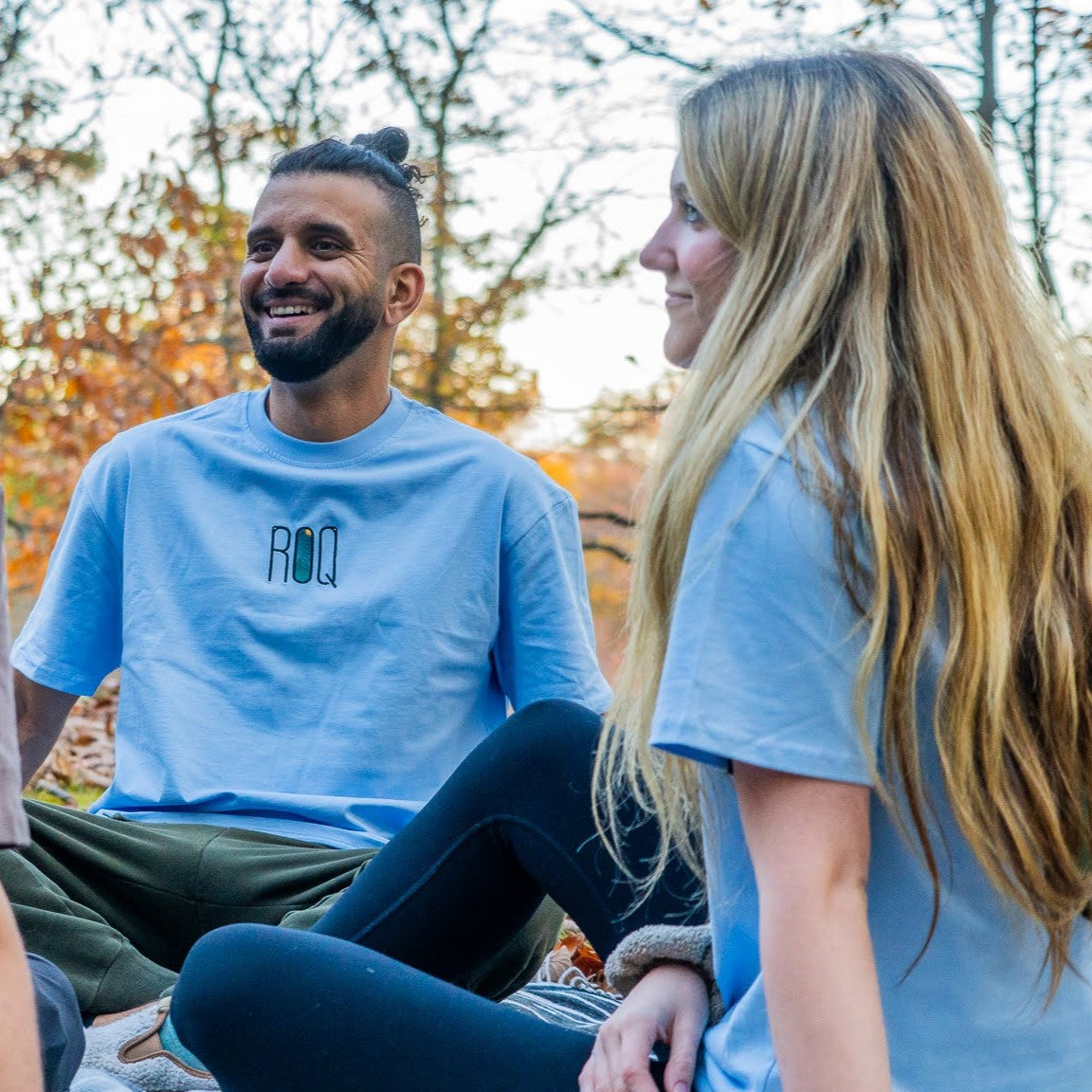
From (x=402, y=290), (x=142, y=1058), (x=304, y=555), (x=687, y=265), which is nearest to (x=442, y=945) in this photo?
(x=142, y=1058)

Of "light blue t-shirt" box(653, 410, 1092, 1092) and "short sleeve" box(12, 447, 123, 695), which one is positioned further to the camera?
"short sleeve" box(12, 447, 123, 695)

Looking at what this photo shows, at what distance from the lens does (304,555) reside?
9.23 feet

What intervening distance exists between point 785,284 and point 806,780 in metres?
0.49

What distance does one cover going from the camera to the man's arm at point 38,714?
9.30 ft

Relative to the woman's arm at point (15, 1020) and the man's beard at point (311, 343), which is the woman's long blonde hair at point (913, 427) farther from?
the man's beard at point (311, 343)

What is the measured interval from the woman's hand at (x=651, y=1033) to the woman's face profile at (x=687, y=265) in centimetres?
71

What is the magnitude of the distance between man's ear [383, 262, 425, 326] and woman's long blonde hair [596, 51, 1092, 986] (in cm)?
182

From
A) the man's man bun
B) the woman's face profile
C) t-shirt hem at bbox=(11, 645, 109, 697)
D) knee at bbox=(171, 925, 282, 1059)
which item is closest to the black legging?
knee at bbox=(171, 925, 282, 1059)

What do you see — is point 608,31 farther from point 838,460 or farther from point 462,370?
point 838,460

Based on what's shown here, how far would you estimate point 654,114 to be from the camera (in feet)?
22.4

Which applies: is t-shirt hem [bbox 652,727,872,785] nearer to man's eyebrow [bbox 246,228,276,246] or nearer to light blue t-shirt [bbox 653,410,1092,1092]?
light blue t-shirt [bbox 653,410,1092,1092]

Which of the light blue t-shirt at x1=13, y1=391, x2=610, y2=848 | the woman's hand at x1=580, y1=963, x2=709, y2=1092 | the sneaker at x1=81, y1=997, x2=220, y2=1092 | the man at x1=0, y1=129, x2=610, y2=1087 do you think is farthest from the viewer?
the light blue t-shirt at x1=13, y1=391, x2=610, y2=848

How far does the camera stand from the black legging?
144 centimetres

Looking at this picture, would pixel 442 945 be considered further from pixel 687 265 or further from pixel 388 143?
pixel 388 143
